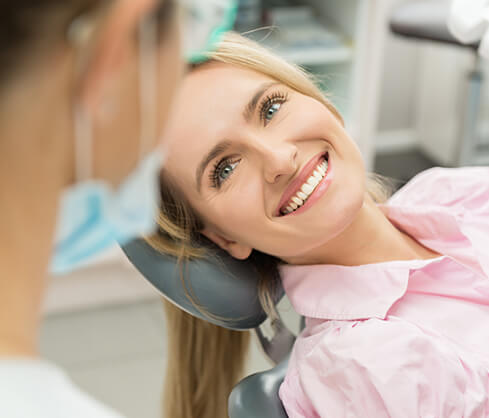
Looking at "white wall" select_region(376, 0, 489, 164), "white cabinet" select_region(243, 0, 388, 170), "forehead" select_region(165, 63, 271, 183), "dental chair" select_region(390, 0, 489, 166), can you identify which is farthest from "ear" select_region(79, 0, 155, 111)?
"white wall" select_region(376, 0, 489, 164)

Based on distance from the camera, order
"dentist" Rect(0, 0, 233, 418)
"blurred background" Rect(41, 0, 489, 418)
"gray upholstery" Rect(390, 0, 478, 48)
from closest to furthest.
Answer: "dentist" Rect(0, 0, 233, 418)
"gray upholstery" Rect(390, 0, 478, 48)
"blurred background" Rect(41, 0, 489, 418)

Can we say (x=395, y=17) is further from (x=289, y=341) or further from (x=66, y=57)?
(x=66, y=57)

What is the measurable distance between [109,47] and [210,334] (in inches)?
31.2

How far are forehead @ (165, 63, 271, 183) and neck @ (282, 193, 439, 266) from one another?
226mm

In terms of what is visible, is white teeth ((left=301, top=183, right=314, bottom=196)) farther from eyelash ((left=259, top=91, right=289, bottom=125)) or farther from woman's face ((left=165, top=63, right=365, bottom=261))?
eyelash ((left=259, top=91, right=289, bottom=125))

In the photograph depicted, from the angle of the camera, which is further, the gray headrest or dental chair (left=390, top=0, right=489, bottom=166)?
dental chair (left=390, top=0, right=489, bottom=166)

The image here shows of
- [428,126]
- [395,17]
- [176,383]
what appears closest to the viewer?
[176,383]

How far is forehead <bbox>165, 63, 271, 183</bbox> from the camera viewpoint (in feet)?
3.58

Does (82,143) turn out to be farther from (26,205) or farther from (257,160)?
(257,160)

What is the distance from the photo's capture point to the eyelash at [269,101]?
1117mm

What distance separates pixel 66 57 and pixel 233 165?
0.61 meters

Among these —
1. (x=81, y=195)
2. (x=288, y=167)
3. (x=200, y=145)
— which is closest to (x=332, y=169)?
(x=288, y=167)

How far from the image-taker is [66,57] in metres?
0.51

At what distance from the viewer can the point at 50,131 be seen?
20.6 inches
